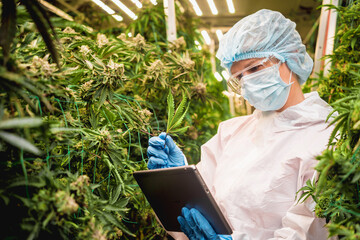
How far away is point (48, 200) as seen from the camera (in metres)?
0.86

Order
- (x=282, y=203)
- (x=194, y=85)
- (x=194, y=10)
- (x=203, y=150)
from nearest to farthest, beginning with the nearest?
(x=282, y=203) → (x=203, y=150) → (x=194, y=85) → (x=194, y=10)

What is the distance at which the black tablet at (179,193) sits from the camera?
1.24 m

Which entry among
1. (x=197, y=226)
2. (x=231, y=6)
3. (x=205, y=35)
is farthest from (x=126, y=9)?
(x=197, y=226)

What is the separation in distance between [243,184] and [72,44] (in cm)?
104

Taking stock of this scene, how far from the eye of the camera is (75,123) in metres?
1.27

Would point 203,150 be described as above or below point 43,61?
below

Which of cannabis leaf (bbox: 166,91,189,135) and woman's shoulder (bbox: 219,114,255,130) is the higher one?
cannabis leaf (bbox: 166,91,189,135)

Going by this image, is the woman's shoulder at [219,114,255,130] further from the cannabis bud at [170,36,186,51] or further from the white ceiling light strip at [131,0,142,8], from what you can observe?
the white ceiling light strip at [131,0,142,8]

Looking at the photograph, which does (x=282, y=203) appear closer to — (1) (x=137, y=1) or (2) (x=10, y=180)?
(2) (x=10, y=180)

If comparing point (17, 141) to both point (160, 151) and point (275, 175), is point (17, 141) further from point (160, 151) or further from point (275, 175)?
point (275, 175)

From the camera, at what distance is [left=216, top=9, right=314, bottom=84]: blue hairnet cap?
5.30ft

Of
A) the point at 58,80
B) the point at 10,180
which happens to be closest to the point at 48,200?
the point at 10,180

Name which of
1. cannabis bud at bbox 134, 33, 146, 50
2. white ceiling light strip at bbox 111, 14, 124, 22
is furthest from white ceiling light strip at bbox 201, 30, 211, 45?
cannabis bud at bbox 134, 33, 146, 50

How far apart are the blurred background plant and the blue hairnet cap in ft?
1.24
